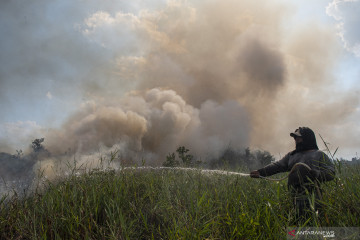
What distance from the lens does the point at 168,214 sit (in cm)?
502

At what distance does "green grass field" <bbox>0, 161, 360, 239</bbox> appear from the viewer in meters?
4.07

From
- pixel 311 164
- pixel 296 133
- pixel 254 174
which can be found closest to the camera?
pixel 311 164

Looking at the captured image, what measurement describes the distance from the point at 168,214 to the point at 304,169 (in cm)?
270

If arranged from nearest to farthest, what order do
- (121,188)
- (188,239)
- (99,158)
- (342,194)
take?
(188,239), (342,194), (121,188), (99,158)

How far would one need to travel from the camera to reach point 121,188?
573 cm

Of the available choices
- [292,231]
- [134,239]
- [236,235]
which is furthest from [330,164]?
[134,239]

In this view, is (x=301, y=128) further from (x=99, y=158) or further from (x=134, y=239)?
(x=99, y=158)

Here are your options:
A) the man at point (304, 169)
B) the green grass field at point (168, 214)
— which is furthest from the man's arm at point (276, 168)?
the green grass field at point (168, 214)

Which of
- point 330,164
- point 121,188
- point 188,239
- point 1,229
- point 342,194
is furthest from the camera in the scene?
point 121,188

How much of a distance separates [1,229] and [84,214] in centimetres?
151

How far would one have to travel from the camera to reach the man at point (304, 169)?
5.00m

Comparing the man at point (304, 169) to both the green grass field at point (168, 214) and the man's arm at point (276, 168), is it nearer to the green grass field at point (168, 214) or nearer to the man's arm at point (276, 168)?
the man's arm at point (276, 168)

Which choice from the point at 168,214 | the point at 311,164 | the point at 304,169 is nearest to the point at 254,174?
the point at 311,164

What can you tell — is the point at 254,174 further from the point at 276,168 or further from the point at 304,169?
the point at 304,169
